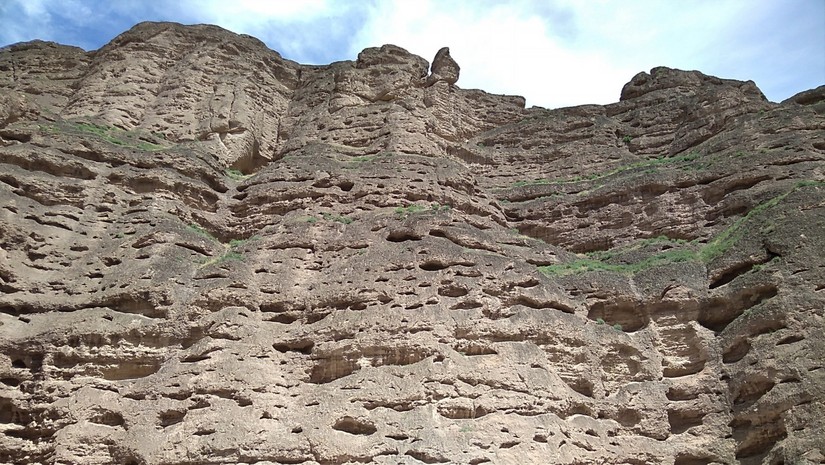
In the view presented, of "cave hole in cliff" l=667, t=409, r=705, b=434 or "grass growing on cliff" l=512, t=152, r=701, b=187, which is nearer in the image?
"cave hole in cliff" l=667, t=409, r=705, b=434

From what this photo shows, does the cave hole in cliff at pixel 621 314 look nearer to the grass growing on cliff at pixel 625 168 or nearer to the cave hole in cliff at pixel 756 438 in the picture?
the cave hole in cliff at pixel 756 438

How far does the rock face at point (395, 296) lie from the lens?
14.3m

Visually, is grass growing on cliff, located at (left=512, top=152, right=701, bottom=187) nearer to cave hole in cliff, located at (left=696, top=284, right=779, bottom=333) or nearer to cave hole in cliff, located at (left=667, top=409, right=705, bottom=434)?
cave hole in cliff, located at (left=696, top=284, right=779, bottom=333)

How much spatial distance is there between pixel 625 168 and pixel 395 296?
14.3m

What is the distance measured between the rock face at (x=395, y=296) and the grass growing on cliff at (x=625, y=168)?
0.29 m

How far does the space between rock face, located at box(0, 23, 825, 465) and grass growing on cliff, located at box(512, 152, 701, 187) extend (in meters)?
0.29

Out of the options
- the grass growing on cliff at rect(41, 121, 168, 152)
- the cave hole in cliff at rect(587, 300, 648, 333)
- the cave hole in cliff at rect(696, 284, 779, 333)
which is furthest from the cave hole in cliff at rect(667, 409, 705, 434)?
the grass growing on cliff at rect(41, 121, 168, 152)

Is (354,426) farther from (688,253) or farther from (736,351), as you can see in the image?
(688,253)

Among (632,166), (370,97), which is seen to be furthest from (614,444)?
(370,97)

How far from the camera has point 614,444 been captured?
1551 cm

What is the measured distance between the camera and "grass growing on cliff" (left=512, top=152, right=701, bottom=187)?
2541 centimetres

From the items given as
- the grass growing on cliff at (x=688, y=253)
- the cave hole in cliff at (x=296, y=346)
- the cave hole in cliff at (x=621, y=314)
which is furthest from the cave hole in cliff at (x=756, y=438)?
the cave hole in cliff at (x=296, y=346)

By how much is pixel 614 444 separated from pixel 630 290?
16.4 ft

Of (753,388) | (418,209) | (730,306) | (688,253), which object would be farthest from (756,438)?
(418,209)
